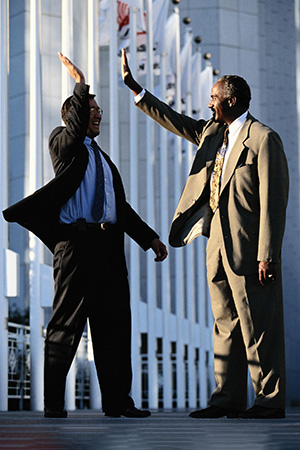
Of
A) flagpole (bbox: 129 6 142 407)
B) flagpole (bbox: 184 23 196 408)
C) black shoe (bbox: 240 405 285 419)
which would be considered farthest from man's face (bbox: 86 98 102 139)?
flagpole (bbox: 184 23 196 408)

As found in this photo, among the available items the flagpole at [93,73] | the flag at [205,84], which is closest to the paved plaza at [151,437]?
the flagpole at [93,73]

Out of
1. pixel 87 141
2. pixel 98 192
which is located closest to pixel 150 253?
pixel 87 141

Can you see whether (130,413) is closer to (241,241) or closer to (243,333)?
(243,333)

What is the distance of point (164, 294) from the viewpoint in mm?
14555

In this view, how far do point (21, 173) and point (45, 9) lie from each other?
3.47 metres

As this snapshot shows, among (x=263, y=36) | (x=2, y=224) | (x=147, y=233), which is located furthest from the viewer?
(x=263, y=36)

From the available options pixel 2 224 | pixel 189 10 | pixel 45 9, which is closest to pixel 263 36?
pixel 189 10

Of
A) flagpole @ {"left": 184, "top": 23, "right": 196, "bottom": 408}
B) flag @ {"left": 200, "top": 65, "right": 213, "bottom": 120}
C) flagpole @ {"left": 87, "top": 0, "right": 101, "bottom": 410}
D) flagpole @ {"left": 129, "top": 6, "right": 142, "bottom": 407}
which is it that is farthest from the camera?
flag @ {"left": 200, "top": 65, "right": 213, "bottom": 120}

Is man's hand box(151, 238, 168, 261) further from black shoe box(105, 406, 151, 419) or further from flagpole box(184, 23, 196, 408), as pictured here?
flagpole box(184, 23, 196, 408)

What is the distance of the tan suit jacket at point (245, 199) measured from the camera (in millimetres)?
4078

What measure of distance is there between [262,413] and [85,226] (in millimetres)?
1070

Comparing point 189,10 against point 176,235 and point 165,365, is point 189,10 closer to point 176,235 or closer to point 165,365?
point 165,365

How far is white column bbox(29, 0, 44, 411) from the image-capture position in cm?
833

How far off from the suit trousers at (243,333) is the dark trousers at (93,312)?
41 cm
